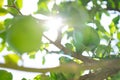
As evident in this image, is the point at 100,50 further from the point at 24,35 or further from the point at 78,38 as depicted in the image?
the point at 24,35

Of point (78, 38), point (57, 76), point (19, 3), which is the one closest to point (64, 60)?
point (57, 76)

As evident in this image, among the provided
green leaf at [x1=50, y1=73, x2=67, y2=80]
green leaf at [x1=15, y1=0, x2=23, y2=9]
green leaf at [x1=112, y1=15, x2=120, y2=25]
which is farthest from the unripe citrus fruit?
green leaf at [x1=112, y1=15, x2=120, y2=25]

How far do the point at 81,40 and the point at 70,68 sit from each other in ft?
1.30

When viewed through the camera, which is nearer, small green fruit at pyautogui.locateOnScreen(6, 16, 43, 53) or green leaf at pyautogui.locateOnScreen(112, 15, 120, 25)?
small green fruit at pyautogui.locateOnScreen(6, 16, 43, 53)

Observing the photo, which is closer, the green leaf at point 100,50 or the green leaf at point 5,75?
the green leaf at point 5,75

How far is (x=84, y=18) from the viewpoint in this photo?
603 mm

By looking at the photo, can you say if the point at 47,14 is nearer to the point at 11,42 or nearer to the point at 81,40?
the point at 81,40

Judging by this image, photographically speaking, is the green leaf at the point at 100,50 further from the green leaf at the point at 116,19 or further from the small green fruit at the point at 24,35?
the small green fruit at the point at 24,35

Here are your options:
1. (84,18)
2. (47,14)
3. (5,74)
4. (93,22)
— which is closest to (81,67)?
(84,18)

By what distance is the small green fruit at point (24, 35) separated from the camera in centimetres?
48

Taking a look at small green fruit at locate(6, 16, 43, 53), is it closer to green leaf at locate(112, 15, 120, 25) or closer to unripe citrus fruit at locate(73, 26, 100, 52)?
unripe citrus fruit at locate(73, 26, 100, 52)

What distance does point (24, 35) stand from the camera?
49 cm

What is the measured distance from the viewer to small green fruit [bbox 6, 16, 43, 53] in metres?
0.48

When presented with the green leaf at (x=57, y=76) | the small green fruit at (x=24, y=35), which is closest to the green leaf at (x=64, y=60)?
the green leaf at (x=57, y=76)
